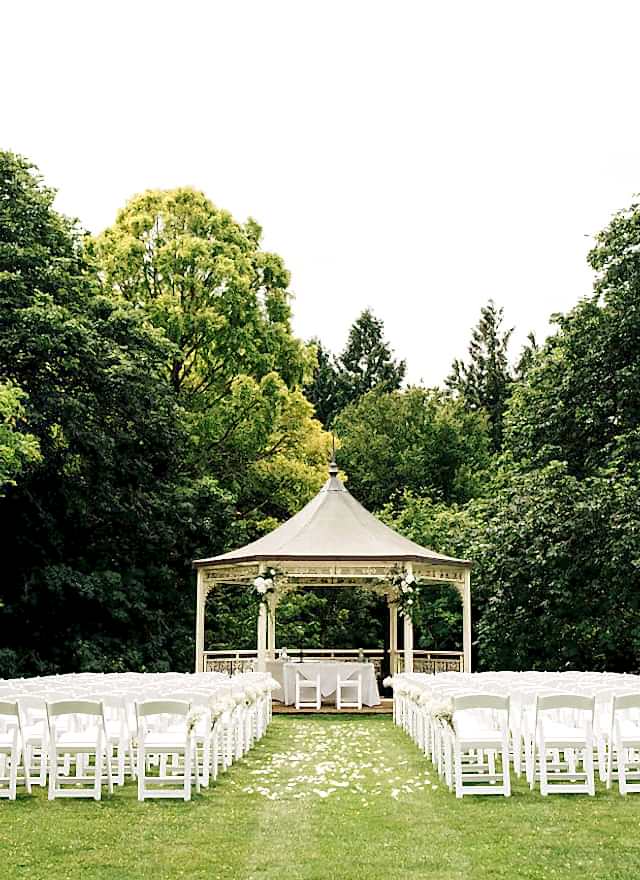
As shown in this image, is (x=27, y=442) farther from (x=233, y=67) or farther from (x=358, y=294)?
(x=358, y=294)

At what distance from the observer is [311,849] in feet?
23.9

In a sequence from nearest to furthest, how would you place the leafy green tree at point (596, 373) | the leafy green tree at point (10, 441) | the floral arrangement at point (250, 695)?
the floral arrangement at point (250, 695) < the leafy green tree at point (10, 441) < the leafy green tree at point (596, 373)

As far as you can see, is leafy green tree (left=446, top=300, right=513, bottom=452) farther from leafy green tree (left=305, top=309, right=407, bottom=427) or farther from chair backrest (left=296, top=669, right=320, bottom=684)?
chair backrest (left=296, top=669, right=320, bottom=684)

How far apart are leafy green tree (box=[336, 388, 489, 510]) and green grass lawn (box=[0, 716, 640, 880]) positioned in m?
32.0

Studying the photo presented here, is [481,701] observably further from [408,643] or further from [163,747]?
[408,643]

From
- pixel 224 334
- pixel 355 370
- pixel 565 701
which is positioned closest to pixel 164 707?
pixel 565 701

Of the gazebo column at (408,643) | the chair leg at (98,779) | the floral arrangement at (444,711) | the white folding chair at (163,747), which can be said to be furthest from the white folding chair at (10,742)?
the gazebo column at (408,643)

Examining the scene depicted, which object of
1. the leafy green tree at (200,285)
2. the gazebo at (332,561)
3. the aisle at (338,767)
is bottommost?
the aisle at (338,767)

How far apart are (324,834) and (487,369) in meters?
42.0

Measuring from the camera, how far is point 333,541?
75.9 ft

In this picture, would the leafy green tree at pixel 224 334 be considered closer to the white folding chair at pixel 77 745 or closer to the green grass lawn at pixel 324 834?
the white folding chair at pixel 77 745

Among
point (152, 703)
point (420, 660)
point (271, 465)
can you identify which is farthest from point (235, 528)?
point (152, 703)

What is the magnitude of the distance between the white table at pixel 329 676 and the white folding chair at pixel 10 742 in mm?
11841

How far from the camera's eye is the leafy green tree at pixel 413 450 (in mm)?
42938
